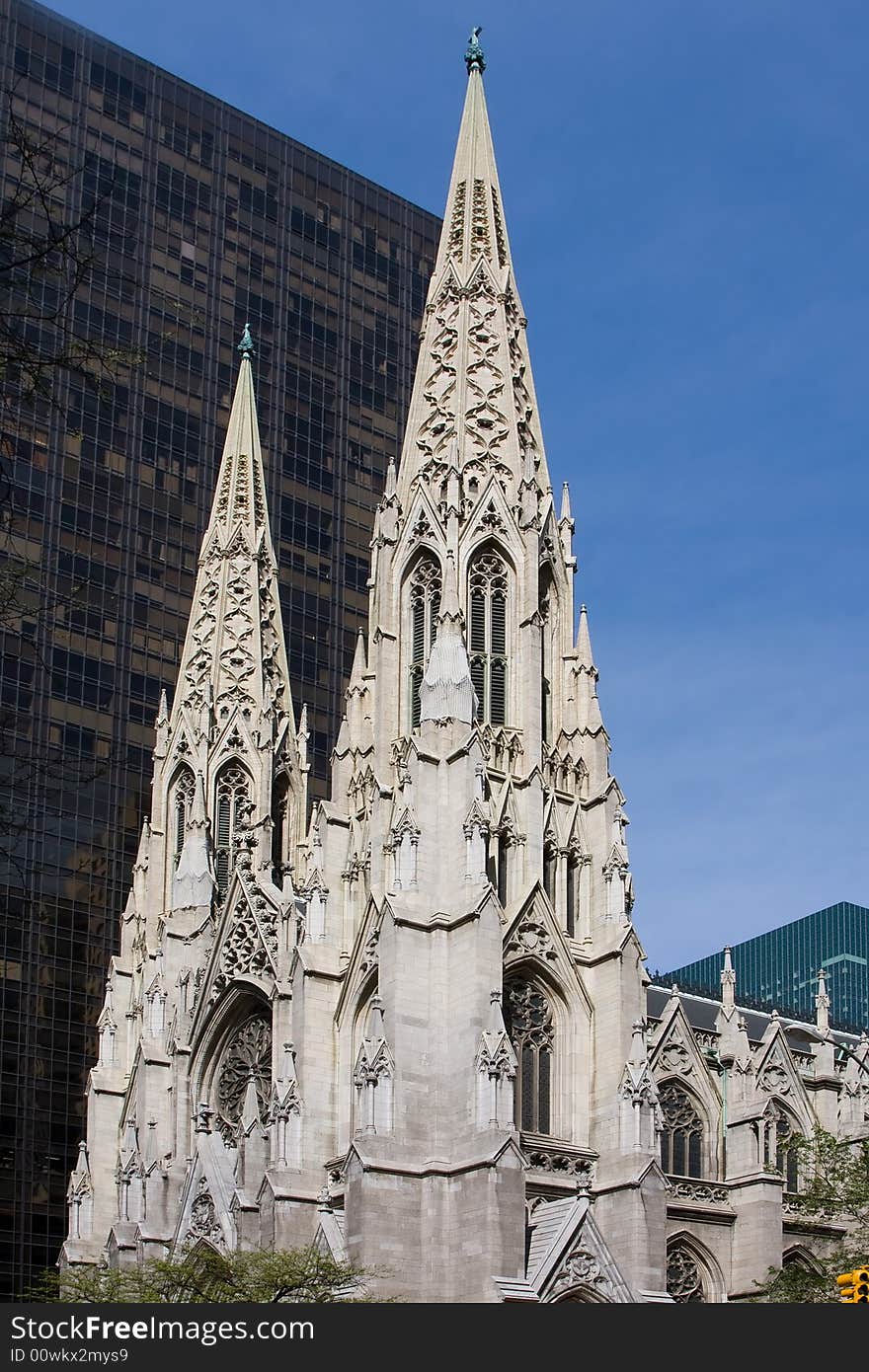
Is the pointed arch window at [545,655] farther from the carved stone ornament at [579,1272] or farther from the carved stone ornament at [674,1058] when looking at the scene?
the carved stone ornament at [579,1272]

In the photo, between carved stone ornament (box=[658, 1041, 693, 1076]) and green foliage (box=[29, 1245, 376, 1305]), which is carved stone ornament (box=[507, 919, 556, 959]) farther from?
green foliage (box=[29, 1245, 376, 1305])

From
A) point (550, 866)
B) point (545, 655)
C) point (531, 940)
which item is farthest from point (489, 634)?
point (531, 940)

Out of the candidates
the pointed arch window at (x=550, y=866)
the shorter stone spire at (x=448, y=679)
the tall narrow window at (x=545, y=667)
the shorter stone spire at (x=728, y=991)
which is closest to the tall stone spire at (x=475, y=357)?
the tall narrow window at (x=545, y=667)

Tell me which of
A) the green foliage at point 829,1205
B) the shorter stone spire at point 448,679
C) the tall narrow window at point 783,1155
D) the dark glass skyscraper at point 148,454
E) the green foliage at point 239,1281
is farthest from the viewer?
the dark glass skyscraper at point 148,454

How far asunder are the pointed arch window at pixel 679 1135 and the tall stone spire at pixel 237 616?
1871 cm

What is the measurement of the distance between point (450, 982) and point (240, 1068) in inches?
458

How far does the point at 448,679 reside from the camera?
4678 cm

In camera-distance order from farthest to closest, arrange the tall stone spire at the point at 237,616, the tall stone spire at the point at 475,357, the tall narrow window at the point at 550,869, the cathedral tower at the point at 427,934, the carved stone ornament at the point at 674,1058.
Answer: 1. the tall stone spire at the point at 237,616
2. the tall stone spire at the point at 475,357
3. the carved stone ornament at the point at 674,1058
4. the tall narrow window at the point at 550,869
5. the cathedral tower at the point at 427,934

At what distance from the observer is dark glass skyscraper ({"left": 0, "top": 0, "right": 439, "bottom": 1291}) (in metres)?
71.6

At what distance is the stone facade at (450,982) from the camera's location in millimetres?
41781

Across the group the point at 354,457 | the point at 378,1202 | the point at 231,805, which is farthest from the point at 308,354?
the point at 378,1202

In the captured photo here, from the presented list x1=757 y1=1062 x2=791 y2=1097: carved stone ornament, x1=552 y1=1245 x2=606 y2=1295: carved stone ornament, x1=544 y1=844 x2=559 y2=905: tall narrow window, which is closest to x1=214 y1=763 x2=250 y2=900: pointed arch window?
x1=544 y1=844 x2=559 y2=905: tall narrow window

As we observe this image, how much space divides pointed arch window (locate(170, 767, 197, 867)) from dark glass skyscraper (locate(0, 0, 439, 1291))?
29.6 ft

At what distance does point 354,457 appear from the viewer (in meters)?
91.4
